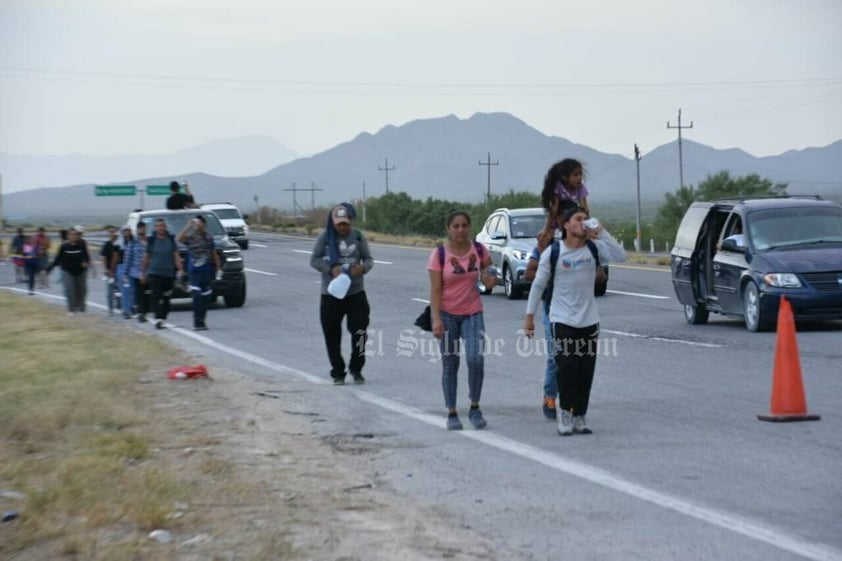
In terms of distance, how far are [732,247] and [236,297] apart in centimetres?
1104

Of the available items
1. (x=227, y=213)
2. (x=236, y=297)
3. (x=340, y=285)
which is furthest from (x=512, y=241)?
(x=227, y=213)

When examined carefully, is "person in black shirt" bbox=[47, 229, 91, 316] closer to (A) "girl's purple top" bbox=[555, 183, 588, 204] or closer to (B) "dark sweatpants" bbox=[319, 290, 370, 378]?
(B) "dark sweatpants" bbox=[319, 290, 370, 378]

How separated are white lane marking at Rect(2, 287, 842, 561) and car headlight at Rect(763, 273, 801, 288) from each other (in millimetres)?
6704

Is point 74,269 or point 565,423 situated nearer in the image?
point 565,423

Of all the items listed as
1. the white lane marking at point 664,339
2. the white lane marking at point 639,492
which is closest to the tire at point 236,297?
the white lane marking at point 664,339

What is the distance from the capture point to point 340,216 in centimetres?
1345

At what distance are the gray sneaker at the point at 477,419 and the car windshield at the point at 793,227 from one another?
8355mm

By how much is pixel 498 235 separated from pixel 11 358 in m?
12.8

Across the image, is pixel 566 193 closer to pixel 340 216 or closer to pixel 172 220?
pixel 340 216

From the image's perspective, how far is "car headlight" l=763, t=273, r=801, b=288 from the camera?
16984 mm

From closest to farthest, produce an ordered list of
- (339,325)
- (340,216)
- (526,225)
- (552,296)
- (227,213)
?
(552,296) → (340,216) → (339,325) → (526,225) → (227,213)

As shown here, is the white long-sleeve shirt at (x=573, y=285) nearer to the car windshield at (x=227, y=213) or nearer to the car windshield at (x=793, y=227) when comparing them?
the car windshield at (x=793, y=227)

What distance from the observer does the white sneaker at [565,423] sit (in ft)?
32.8

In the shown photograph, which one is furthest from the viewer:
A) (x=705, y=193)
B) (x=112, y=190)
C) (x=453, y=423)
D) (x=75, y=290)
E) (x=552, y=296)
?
(x=112, y=190)
